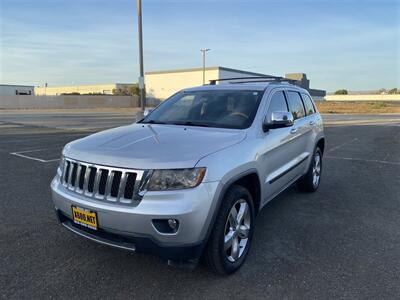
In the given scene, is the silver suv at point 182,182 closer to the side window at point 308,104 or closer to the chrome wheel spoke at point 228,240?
the chrome wheel spoke at point 228,240

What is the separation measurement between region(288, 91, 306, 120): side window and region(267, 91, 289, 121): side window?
0.28m

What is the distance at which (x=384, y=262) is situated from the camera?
3650 millimetres

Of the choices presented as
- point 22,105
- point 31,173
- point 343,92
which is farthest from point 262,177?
point 343,92

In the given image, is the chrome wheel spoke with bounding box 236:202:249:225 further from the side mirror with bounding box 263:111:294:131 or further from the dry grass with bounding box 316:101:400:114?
the dry grass with bounding box 316:101:400:114

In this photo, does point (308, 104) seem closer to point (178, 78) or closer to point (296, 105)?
A: point (296, 105)

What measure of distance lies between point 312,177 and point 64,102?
5717cm

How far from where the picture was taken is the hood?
2871mm

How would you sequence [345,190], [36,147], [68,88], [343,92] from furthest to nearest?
[343,92], [68,88], [36,147], [345,190]

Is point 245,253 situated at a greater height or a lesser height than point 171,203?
lesser

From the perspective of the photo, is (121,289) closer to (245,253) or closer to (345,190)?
(245,253)

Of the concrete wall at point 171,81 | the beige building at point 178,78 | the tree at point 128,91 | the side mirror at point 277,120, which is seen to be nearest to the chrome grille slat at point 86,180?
the side mirror at point 277,120

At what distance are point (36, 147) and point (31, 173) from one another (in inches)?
155

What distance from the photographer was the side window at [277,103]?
426 centimetres

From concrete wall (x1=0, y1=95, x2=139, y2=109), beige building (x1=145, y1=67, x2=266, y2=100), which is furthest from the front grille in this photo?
beige building (x1=145, y1=67, x2=266, y2=100)
